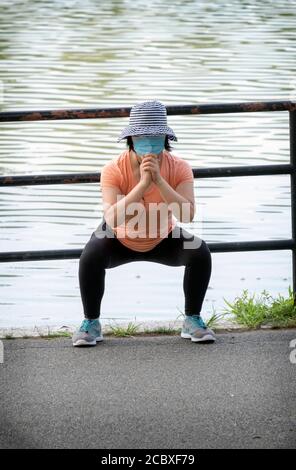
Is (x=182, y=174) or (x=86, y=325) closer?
(x=182, y=174)

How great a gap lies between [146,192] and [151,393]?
0.96m

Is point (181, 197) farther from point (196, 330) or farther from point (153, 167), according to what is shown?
point (196, 330)

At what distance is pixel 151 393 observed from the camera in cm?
468

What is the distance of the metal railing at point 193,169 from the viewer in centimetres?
556

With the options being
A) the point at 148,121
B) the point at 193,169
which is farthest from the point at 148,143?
the point at 193,169

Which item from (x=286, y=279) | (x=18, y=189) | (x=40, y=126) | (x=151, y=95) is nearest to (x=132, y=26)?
(x=151, y=95)

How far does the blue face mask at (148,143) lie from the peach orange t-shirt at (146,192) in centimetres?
8

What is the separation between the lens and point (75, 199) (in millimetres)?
9398

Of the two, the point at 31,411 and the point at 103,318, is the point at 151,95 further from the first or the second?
the point at 31,411

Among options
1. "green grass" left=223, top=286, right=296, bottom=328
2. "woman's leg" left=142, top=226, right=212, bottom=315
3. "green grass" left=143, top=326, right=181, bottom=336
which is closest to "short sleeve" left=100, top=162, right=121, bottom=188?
"woman's leg" left=142, top=226, right=212, bottom=315

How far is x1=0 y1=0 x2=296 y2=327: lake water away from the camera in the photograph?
284 inches

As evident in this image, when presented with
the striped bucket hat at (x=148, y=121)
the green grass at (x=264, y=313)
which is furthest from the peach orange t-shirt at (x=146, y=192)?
the green grass at (x=264, y=313)

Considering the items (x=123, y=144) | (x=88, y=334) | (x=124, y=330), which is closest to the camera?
(x=88, y=334)

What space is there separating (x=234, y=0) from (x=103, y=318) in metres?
27.0
